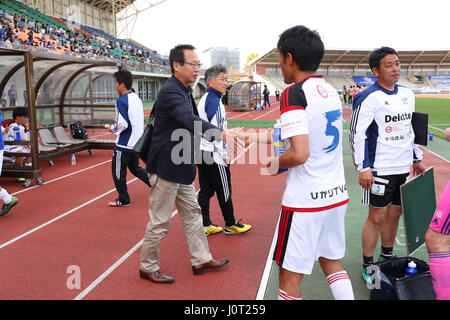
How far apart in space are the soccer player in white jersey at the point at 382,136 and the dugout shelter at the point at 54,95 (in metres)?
6.36

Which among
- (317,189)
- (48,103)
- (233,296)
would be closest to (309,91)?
(317,189)

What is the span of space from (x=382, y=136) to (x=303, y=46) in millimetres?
1502

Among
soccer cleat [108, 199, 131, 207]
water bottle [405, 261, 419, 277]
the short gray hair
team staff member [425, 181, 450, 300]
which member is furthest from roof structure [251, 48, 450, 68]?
team staff member [425, 181, 450, 300]

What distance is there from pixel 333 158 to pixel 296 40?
73 centimetres

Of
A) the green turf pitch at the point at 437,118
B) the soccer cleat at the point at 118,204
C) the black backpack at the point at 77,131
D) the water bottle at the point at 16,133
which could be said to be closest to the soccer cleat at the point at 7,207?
the soccer cleat at the point at 118,204

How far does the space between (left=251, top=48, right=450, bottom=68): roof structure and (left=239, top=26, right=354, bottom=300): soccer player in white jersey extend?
6618 cm

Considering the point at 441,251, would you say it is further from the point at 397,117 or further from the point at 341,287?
the point at 397,117

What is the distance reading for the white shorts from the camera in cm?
228

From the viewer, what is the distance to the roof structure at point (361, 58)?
227ft

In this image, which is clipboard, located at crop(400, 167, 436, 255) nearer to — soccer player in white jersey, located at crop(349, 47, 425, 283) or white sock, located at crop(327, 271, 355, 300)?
soccer player in white jersey, located at crop(349, 47, 425, 283)

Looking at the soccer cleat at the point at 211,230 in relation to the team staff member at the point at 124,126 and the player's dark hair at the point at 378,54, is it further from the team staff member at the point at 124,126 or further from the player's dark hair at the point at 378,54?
the player's dark hair at the point at 378,54

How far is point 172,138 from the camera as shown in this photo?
332 cm
